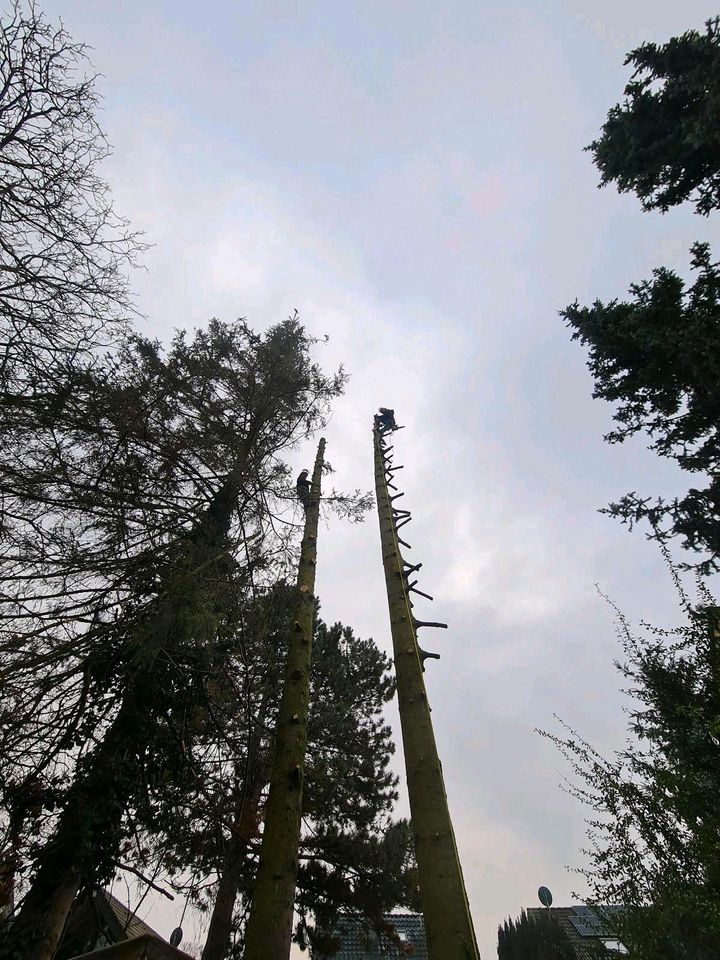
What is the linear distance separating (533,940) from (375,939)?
499cm

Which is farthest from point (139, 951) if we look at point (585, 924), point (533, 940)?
point (533, 940)

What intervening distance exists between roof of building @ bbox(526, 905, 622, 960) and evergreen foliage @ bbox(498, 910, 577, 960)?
38 cm

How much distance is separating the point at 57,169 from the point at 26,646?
3.68 metres

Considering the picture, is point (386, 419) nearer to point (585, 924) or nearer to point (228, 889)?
point (585, 924)

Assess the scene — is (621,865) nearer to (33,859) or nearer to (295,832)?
(295,832)

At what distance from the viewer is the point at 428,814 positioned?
3.05 m

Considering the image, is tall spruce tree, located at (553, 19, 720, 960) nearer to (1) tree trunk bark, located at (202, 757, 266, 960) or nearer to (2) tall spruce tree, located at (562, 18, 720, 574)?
(2) tall spruce tree, located at (562, 18, 720, 574)

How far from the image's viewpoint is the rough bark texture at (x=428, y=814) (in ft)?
8.03

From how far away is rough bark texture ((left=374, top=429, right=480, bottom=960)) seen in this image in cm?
245

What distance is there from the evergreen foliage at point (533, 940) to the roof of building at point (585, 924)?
1.24 feet

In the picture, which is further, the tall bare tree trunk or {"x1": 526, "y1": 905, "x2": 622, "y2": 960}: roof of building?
the tall bare tree trunk

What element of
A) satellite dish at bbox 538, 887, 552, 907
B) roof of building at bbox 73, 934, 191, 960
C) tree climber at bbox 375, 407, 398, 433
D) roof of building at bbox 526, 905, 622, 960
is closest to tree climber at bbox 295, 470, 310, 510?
tree climber at bbox 375, 407, 398, 433

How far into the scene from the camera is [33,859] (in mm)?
4660

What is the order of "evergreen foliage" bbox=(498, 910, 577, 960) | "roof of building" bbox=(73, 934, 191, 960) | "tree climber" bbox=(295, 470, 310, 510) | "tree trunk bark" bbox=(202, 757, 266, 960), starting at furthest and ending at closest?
1. "evergreen foliage" bbox=(498, 910, 577, 960)
2. "tree trunk bark" bbox=(202, 757, 266, 960)
3. "tree climber" bbox=(295, 470, 310, 510)
4. "roof of building" bbox=(73, 934, 191, 960)
